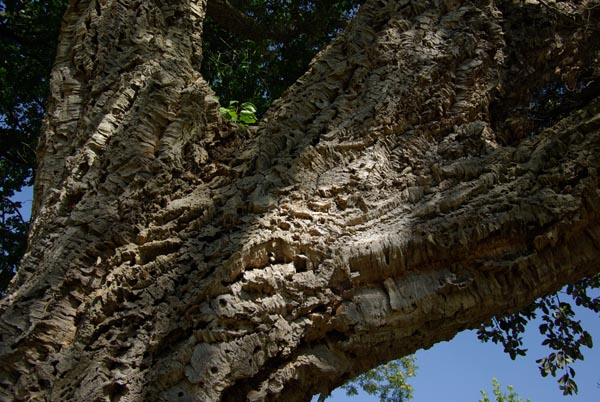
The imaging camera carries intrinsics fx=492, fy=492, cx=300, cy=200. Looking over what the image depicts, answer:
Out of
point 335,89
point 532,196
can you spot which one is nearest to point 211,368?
point 532,196

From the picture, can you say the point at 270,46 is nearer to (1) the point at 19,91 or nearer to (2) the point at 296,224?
(1) the point at 19,91

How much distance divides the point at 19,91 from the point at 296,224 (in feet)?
20.6

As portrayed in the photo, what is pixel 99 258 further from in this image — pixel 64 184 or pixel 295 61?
pixel 295 61

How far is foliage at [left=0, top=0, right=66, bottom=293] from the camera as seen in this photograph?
245 inches

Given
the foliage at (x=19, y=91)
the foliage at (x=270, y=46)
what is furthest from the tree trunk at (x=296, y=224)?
the foliage at (x=19, y=91)

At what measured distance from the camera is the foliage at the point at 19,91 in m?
6.22

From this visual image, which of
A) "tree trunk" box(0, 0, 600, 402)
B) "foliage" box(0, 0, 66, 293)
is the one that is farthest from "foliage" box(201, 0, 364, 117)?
"tree trunk" box(0, 0, 600, 402)

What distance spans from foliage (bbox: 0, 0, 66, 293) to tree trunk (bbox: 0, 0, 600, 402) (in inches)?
176

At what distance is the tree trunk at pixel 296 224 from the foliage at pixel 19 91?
4476 mm

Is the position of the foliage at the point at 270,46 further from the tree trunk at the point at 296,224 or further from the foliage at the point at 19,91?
the tree trunk at the point at 296,224

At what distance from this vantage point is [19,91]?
6602mm

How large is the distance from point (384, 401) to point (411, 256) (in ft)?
58.1

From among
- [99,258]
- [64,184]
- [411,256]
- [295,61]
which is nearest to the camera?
[411,256]

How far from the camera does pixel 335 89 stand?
241cm
